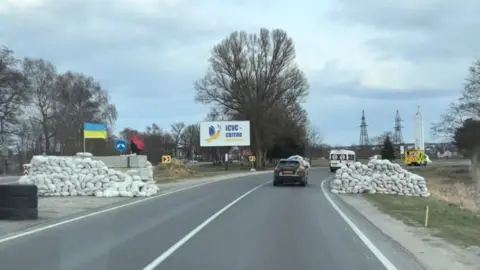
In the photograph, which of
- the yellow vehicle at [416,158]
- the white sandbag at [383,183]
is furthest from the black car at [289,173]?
the yellow vehicle at [416,158]

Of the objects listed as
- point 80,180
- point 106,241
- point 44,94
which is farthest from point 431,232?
point 44,94

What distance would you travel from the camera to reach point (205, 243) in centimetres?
1204

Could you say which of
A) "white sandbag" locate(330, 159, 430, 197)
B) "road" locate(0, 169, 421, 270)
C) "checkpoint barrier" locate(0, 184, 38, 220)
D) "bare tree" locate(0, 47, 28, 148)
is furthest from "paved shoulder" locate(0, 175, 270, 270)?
"bare tree" locate(0, 47, 28, 148)

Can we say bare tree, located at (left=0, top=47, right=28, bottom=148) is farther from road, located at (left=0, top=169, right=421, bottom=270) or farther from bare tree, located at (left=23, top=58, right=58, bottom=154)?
road, located at (left=0, top=169, right=421, bottom=270)

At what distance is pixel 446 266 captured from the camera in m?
9.62

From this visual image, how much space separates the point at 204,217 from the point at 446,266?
353 inches

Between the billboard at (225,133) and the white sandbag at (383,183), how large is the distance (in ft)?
156

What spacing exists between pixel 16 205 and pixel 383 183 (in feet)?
63.3

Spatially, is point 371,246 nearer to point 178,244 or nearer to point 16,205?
point 178,244

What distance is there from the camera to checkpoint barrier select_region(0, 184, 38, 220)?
55.8ft

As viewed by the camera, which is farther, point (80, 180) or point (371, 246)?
point (80, 180)

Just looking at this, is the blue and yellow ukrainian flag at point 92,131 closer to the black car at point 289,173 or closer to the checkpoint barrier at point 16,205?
the black car at point 289,173

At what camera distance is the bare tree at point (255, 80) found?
80625 mm

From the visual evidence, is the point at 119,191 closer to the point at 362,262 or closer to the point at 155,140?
the point at 362,262
